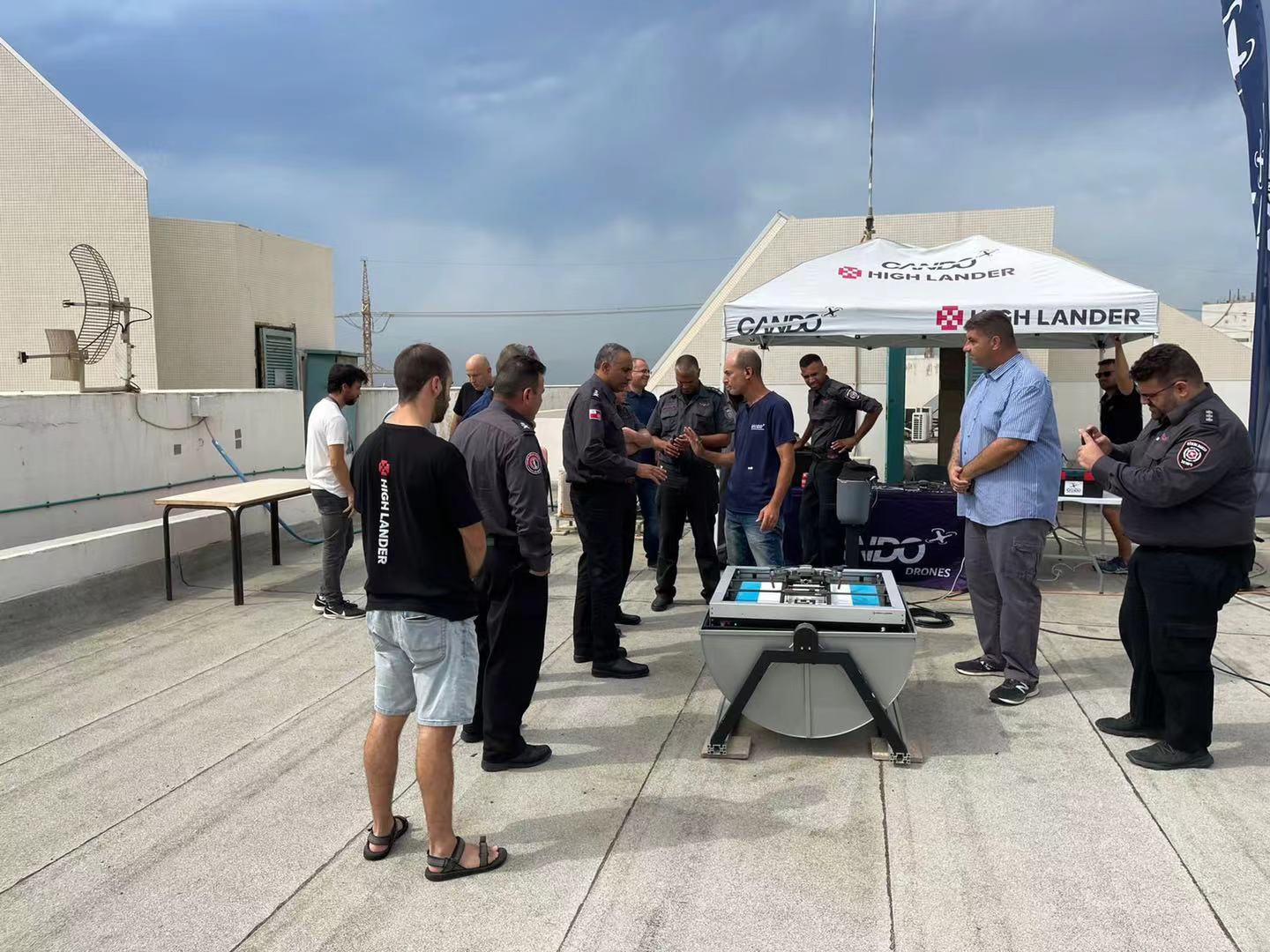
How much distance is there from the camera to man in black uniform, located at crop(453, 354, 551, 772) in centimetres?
355

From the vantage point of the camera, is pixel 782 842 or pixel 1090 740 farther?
pixel 1090 740

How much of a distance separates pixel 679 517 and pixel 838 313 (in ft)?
6.85

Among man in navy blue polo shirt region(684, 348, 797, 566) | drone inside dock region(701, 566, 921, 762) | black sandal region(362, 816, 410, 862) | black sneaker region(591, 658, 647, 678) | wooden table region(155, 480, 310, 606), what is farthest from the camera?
wooden table region(155, 480, 310, 606)

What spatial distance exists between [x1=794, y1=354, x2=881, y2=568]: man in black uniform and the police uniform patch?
3.53m

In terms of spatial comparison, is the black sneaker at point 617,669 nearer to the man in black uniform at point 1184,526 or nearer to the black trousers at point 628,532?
the black trousers at point 628,532

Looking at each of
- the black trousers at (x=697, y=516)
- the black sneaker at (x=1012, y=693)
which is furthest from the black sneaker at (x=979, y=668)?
the black trousers at (x=697, y=516)

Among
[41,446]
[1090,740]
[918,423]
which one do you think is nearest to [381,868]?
[1090,740]

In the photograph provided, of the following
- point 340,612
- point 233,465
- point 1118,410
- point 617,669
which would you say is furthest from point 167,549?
point 1118,410

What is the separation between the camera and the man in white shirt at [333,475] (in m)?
5.82

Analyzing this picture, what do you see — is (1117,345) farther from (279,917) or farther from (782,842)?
(279,917)

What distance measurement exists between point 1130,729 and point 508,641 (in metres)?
2.77

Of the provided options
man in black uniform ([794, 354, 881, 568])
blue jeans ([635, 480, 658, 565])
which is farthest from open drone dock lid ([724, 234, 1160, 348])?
blue jeans ([635, 480, 658, 565])

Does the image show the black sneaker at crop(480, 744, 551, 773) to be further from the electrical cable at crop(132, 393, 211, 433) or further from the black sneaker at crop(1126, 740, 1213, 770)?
the electrical cable at crop(132, 393, 211, 433)

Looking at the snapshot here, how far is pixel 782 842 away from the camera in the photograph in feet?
9.96
